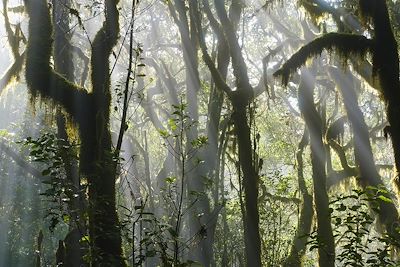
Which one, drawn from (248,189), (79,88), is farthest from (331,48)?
(79,88)

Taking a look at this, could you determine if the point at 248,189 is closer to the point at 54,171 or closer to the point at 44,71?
the point at 44,71

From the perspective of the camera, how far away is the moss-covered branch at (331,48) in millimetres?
9320

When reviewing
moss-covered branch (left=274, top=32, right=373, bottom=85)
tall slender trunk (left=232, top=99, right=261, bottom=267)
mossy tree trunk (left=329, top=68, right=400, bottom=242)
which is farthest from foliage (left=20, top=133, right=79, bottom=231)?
mossy tree trunk (left=329, top=68, right=400, bottom=242)

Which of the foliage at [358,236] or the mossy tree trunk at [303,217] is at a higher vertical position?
the mossy tree trunk at [303,217]

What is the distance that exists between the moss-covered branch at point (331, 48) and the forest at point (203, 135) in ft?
0.07

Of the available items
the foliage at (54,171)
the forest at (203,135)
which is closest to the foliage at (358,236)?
the forest at (203,135)

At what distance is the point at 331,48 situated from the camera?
9633mm

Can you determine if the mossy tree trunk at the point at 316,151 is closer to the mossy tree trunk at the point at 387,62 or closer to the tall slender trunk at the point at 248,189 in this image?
the tall slender trunk at the point at 248,189

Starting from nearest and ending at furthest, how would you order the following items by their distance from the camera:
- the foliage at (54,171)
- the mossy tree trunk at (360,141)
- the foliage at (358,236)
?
1. the foliage at (54,171)
2. the foliage at (358,236)
3. the mossy tree trunk at (360,141)

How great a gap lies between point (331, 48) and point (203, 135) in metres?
5.54

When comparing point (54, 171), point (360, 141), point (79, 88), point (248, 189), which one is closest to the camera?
point (54, 171)

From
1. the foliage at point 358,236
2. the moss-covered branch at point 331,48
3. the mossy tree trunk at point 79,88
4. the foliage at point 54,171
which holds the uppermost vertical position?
the moss-covered branch at point 331,48

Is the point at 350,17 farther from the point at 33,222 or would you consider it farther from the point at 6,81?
the point at 33,222

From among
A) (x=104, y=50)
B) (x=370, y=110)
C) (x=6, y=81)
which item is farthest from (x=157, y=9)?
(x=104, y=50)
